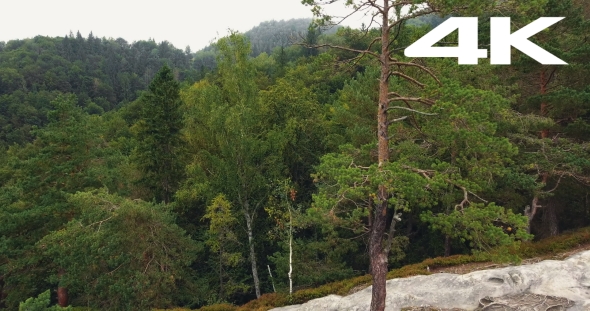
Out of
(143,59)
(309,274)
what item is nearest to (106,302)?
(309,274)

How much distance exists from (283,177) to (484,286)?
1195 cm

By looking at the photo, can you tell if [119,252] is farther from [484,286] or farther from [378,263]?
[484,286]

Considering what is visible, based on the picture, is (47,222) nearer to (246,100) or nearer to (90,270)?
(90,270)

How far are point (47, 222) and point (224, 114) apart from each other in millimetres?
11389

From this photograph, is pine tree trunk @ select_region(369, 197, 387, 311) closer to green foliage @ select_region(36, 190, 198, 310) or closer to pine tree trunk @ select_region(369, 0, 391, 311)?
pine tree trunk @ select_region(369, 0, 391, 311)

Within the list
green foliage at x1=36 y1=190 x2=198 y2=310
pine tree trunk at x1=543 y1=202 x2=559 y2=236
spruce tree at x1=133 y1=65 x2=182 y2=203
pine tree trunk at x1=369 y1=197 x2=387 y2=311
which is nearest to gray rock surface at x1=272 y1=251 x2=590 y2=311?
pine tree trunk at x1=369 y1=197 x2=387 y2=311

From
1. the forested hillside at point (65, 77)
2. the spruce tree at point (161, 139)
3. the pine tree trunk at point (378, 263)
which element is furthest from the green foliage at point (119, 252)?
the forested hillside at point (65, 77)

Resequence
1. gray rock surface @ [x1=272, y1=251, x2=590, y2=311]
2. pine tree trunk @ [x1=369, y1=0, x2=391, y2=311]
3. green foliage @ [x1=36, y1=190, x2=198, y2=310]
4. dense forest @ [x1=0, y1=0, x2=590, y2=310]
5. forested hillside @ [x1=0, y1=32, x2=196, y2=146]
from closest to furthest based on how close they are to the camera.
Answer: pine tree trunk @ [x1=369, y1=0, x2=391, y2=311], dense forest @ [x1=0, y1=0, x2=590, y2=310], gray rock surface @ [x1=272, y1=251, x2=590, y2=311], green foliage @ [x1=36, y1=190, x2=198, y2=310], forested hillside @ [x1=0, y1=32, x2=196, y2=146]

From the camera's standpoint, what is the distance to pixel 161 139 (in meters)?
21.8

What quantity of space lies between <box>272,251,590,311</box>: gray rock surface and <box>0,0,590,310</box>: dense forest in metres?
2.24

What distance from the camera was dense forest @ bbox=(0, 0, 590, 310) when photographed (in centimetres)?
954

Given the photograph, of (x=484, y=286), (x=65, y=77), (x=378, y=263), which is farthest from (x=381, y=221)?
(x=65, y=77)

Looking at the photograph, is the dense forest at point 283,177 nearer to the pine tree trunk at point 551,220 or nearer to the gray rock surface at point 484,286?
the pine tree trunk at point 551,220

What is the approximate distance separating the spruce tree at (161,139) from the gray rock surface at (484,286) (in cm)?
1299
